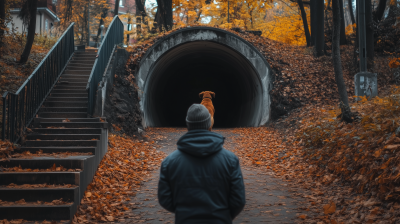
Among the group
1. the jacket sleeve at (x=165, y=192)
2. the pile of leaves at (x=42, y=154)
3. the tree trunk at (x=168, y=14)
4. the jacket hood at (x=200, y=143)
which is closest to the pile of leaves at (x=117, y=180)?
the pile of leaves at (x=42, y=154)

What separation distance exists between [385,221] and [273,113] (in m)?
10.1

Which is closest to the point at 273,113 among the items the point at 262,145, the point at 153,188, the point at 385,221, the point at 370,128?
the point at 262,145

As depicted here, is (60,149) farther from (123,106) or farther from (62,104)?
(123,106)

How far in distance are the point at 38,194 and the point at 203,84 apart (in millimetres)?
23031

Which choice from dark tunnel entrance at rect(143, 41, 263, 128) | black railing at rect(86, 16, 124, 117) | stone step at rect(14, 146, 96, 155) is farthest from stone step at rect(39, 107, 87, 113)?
dark tunnel entrance at rect(143, 41, 263, 128)

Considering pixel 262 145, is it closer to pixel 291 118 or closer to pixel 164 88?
pixel 291 118

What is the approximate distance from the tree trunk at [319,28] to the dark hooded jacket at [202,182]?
15.9m

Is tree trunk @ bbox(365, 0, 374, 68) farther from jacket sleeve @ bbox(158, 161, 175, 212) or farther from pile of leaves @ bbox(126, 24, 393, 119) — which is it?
jacket sleeve @ bbox(158, 161, 175, 212)

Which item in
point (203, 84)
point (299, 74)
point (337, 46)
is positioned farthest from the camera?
point (203, 84)

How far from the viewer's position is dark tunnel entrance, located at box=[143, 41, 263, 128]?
1658 cm

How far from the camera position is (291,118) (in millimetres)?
12664

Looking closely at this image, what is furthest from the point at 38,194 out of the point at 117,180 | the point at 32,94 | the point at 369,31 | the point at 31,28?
the point at 369,31

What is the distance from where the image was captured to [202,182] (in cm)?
238

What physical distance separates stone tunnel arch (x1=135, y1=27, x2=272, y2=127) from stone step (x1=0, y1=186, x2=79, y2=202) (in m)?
8.92
